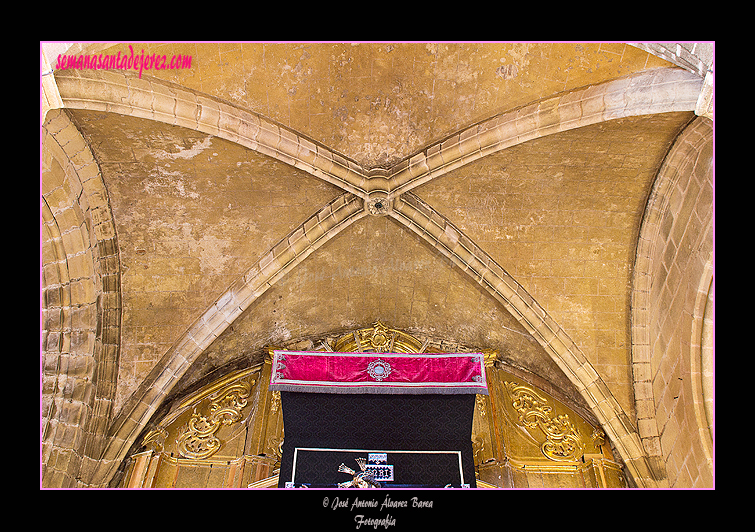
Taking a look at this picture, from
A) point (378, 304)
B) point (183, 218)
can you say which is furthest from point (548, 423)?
point (183, 218)

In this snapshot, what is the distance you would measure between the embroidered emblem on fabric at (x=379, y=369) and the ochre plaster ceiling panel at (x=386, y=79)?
223 cm

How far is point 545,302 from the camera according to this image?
25.3ft

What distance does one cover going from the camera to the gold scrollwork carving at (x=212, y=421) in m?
7.15

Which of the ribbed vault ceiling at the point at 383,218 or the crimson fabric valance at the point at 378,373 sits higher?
the ribbed vault ceiling at the point at 383,218

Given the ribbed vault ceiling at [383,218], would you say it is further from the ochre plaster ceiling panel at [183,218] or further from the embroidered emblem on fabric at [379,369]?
the embroidered emblem on fabric at [379,369]

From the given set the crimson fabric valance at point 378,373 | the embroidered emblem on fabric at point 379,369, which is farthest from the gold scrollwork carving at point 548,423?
the embroidered emblem on fabric at point 379,369

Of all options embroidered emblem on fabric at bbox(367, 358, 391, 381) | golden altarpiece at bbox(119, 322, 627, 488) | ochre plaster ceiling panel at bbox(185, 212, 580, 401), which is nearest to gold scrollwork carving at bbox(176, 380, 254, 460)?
golden altarpiece at bbox(119, 322, 627, 488)

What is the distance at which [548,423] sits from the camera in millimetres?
7441

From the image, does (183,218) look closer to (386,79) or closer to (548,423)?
(386,79)

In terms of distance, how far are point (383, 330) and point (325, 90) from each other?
9.89ft

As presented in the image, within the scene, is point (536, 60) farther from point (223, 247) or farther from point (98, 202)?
point (98, 202)

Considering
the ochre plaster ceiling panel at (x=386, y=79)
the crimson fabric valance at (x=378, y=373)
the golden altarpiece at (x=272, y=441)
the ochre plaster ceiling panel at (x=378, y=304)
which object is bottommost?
the golden altarpiece at (x=272, y=441)

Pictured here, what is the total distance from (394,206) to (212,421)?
2.97 metres

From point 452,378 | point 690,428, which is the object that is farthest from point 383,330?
point 690,428
